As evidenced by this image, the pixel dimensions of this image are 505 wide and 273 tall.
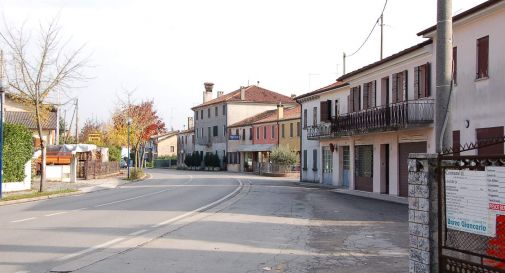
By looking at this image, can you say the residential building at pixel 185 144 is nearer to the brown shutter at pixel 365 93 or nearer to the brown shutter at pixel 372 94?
the brown shutter at pixel 365 93

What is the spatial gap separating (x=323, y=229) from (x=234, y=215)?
3.75m

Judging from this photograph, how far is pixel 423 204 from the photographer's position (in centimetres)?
668

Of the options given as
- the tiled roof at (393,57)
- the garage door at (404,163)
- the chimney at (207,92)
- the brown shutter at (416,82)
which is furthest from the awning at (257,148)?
the brown shutter at (416,82)

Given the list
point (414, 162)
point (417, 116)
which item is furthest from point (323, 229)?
point (417, 116)

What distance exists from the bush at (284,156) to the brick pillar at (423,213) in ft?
155

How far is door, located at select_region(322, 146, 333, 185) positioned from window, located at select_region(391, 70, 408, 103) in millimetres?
12709

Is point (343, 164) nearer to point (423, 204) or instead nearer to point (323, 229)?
point (323, 229)

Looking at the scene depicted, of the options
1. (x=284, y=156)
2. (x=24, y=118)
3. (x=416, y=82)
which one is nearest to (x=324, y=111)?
(x=416, y=82)

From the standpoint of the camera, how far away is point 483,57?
61.3 feet

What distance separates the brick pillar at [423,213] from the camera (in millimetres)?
6574

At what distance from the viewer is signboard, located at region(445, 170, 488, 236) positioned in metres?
5.67

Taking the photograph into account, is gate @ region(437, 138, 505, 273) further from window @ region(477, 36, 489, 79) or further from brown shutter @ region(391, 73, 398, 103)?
brown shutter @ region(391, 73, 398, 103)

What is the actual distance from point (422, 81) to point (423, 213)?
18147 millimetres

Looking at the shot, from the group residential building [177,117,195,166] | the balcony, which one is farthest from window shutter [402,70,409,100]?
residential building [177,117,195,166]
